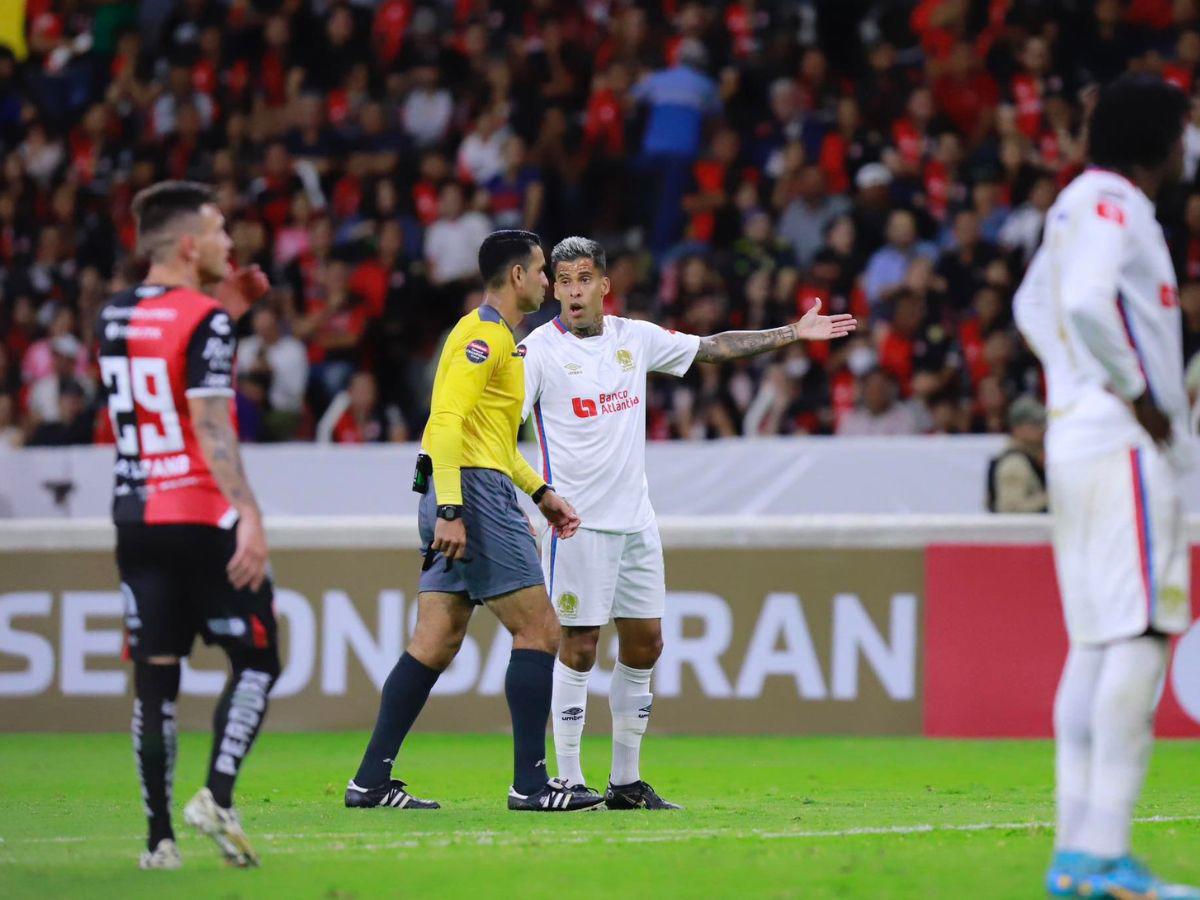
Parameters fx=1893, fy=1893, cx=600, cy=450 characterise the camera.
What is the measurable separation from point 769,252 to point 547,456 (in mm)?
8084

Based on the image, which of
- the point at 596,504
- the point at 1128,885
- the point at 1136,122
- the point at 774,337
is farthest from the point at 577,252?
the point at 1128,885

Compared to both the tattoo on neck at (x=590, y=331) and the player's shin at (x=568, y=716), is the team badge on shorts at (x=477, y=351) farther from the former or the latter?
the player's shin at (x=568, y=716)

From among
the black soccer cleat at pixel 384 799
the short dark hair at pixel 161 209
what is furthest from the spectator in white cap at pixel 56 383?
the short dark hair at pixel 161 209

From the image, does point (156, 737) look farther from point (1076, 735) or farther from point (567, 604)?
point (1076, 735)

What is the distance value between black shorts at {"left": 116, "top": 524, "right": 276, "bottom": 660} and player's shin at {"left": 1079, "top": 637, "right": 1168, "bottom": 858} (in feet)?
8.21

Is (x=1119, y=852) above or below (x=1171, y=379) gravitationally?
below

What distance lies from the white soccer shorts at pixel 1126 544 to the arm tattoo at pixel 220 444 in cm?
240

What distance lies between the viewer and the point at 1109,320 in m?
4.95

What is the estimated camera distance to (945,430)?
1388 cm

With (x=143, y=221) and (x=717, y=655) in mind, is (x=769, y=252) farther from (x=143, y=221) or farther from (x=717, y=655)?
(x=143, y=221)

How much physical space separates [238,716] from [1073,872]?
8.26ft

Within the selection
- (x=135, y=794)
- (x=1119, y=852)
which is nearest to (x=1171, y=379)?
(x=1119, y=852)

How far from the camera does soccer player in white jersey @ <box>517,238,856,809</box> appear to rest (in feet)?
26.0

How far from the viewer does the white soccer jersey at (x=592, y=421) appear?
7.99 meters
